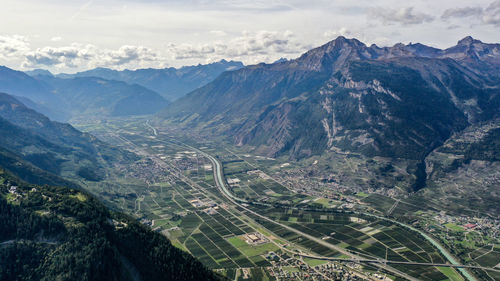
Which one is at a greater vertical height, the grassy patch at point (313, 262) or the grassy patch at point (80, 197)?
the grassy patch at point (80, 197)

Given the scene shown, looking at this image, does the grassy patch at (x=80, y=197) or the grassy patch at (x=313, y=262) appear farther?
the grassy patch at (x=313, y=262)

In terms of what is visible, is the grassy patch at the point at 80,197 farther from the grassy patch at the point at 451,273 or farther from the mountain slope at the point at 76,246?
the grassy patch at the point at 451,273

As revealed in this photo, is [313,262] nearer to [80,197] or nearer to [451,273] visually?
[451,273]

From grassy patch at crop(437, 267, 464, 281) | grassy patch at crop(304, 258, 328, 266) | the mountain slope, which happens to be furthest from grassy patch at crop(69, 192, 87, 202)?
grassy patch at crop(437, 267, 464, 281)

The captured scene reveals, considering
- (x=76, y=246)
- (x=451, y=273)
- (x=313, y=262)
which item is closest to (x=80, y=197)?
(x=76, y=246)

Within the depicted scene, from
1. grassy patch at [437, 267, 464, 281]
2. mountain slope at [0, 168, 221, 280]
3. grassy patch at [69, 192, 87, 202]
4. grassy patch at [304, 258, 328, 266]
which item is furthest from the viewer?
grassy patch at [304, 258, 328, 266]

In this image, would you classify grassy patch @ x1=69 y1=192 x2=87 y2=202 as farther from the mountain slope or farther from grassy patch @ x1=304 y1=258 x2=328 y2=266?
grassy patch @ x1=304 y1=258 x2=328 y2=266

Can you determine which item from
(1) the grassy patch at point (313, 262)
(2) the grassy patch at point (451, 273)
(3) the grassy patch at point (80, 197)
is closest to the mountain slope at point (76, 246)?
(3) the grassy patch at point (80, 197)

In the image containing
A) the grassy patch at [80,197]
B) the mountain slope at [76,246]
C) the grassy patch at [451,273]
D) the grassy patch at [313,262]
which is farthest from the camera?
the grassy patch at [313,262]

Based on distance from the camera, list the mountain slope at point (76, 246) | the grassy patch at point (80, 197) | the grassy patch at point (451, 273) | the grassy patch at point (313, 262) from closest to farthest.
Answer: the mountain slope at point (76, 246) < the grassy patch at point (451, 273) < the grassy patch at point (80, 197) < the grassy patch at point (313, 262)
